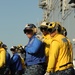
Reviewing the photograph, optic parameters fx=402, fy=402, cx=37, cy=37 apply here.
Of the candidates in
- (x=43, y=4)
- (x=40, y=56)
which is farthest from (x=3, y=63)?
(x=43, y=4)

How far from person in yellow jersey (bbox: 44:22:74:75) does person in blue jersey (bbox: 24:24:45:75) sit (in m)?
0.27

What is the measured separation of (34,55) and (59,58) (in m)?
0.55

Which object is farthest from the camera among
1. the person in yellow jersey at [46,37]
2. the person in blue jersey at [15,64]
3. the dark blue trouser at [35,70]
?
the person in blue jersey at [15,64]

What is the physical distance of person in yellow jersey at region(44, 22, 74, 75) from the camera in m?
7.97

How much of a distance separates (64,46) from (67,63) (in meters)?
0.35

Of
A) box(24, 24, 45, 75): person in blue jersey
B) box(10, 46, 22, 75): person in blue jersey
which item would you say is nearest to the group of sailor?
box(24, 24, 45, 75): person in blue jersey

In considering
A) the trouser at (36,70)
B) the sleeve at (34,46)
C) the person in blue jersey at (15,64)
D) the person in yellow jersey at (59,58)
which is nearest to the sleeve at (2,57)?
the person in blue jersey at (15,64)

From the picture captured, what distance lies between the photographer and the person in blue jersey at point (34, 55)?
8195 mm

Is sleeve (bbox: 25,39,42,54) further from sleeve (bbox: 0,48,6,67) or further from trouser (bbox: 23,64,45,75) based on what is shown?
sleeve (bbox: 0,48,6,67)

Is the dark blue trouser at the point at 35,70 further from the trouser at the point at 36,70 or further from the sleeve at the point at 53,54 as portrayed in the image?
the sleeve at the point at 53,54

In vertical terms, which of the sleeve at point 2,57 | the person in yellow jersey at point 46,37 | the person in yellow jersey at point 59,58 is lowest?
the sleeve at point 2,57

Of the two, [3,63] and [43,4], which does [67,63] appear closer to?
[3,63]

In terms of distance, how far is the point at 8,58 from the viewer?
1147cm

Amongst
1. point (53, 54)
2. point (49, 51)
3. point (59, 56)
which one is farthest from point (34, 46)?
point (59, 56)
